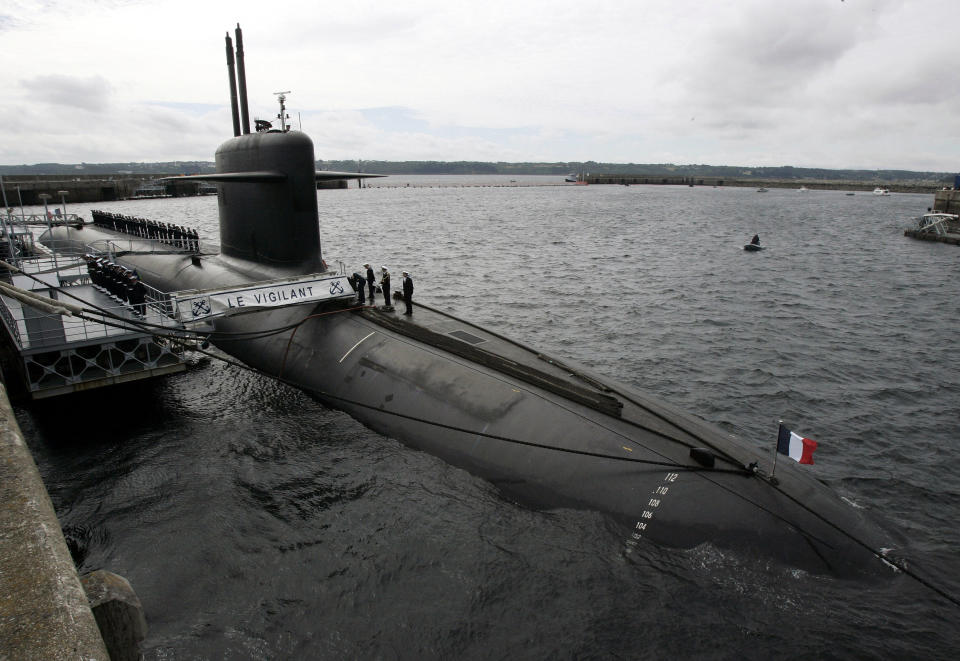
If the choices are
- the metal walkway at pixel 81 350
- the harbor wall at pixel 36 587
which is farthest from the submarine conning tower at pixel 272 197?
the harbor wall at pixel 36 587

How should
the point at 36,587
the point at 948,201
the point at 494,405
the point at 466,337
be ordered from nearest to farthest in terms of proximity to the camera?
the point at 36,587 < the point at 494,405 < the point at 466,337 < the point at 948,201

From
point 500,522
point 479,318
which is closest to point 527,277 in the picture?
point 479,318

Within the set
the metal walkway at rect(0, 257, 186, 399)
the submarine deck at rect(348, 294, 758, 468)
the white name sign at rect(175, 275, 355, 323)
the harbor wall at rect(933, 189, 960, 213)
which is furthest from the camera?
the harbor wall at rect(933, 189, 960, 213)

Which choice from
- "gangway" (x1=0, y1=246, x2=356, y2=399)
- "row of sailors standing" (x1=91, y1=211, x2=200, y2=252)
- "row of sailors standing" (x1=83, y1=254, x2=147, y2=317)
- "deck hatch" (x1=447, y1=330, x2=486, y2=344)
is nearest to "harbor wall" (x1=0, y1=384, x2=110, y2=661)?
"gangway" (x1=0, y1=246, x2=356, y2=399)

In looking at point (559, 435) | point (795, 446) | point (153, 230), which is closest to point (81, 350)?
point (559, 435)

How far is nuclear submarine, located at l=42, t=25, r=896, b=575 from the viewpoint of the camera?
Answer: 7742mm

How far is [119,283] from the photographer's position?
15133 millimetres

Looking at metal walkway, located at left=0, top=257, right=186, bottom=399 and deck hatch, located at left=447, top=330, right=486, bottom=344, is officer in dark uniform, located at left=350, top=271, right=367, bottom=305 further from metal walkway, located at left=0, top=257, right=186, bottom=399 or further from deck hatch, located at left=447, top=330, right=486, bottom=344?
metal walkway, located at left=0, top=257, right=186, bottom=399

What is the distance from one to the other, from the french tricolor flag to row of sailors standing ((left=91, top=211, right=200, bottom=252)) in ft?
76.4

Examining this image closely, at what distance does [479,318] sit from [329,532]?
1524 centimetres

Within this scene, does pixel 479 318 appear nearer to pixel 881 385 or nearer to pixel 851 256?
pixel 881 385

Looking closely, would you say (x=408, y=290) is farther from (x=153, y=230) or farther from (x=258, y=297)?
(x=153, y=230)

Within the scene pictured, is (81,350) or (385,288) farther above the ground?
(385,288)

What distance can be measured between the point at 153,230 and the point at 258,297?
23068 millimetres
